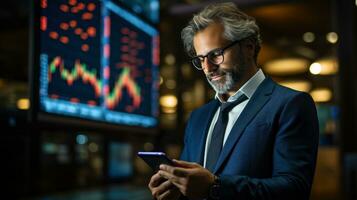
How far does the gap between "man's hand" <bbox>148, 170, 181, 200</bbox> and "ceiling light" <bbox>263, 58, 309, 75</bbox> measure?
5.41 metres

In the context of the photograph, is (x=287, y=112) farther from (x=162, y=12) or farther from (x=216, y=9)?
(x=162, y=12)

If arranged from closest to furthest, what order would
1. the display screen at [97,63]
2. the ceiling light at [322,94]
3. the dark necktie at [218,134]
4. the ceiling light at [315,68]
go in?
the dark necktie at [218,134] → the display screen at [97,63] → the ceiling light at [322,94] → the ceiling light at [315,68]

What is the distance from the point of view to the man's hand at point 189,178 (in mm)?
1422

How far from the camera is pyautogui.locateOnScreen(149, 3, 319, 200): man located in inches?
58.1

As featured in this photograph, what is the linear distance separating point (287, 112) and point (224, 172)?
28 cm

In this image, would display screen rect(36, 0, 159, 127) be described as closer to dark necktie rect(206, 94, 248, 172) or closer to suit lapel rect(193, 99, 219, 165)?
suit lapel rect(193, 99, 219, 165)

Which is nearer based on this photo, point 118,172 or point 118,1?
point 118,1

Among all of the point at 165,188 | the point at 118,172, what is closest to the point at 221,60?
the point at 165,188

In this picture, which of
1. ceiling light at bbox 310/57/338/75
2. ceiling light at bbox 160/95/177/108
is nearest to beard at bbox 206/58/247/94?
ceiling light at bbox 160/95/177/108

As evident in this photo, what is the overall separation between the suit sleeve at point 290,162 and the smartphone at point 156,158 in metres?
0.18

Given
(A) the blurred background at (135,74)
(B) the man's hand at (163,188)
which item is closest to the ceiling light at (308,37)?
(A) the blurred background at (135,74)

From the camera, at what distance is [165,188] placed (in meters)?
1.54

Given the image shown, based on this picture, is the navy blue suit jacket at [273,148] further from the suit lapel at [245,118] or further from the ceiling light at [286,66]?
the ceiling light at [286,66]

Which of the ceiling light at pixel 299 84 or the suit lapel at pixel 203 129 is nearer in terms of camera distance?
the suit lapel at pixel 203 129
